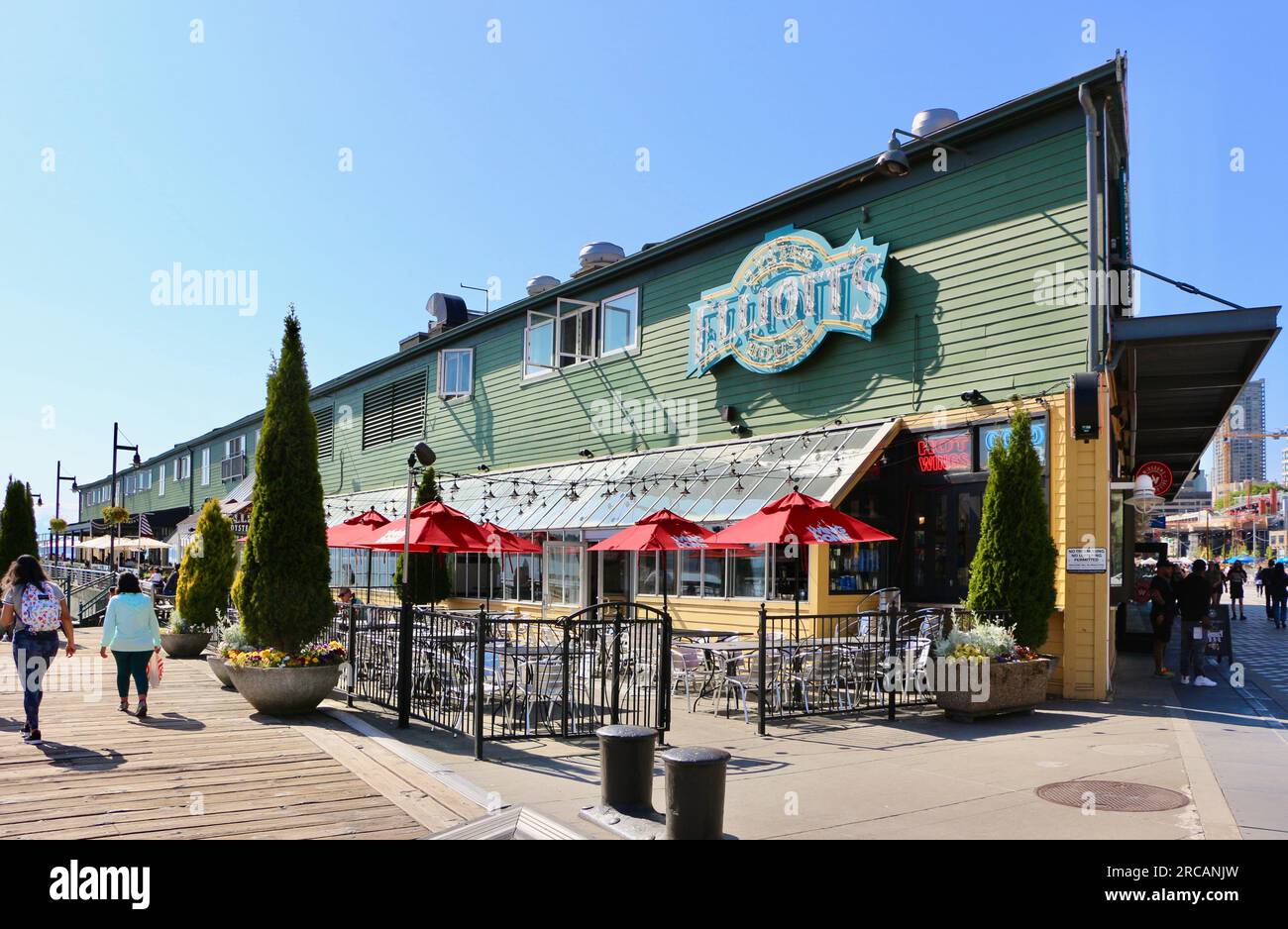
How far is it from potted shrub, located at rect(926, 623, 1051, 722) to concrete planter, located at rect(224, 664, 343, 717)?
6.62m

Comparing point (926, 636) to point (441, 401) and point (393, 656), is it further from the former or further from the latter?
point (441, 401)

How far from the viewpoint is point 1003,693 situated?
10625 millimetres

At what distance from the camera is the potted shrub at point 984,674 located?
10.4 metres

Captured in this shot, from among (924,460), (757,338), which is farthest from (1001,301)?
(757,338)

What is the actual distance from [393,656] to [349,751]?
9.13 feet

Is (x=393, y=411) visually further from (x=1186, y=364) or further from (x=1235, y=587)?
(x=1235, y=587)

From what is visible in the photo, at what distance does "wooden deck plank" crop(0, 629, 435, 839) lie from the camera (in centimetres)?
595

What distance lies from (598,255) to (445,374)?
602cm

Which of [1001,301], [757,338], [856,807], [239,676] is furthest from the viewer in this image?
[757,338]

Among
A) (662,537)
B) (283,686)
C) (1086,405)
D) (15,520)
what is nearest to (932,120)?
(1086,405)

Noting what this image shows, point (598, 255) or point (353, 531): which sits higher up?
point (598, 255)

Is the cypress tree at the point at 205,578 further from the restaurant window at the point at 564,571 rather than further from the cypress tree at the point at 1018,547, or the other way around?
the cypress tree at the point at 1018,547

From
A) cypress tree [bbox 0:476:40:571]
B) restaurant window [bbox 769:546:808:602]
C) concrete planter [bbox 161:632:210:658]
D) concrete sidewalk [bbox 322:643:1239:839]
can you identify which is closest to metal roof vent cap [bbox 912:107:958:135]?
restaurant window [bbox 769:546:808:602]
